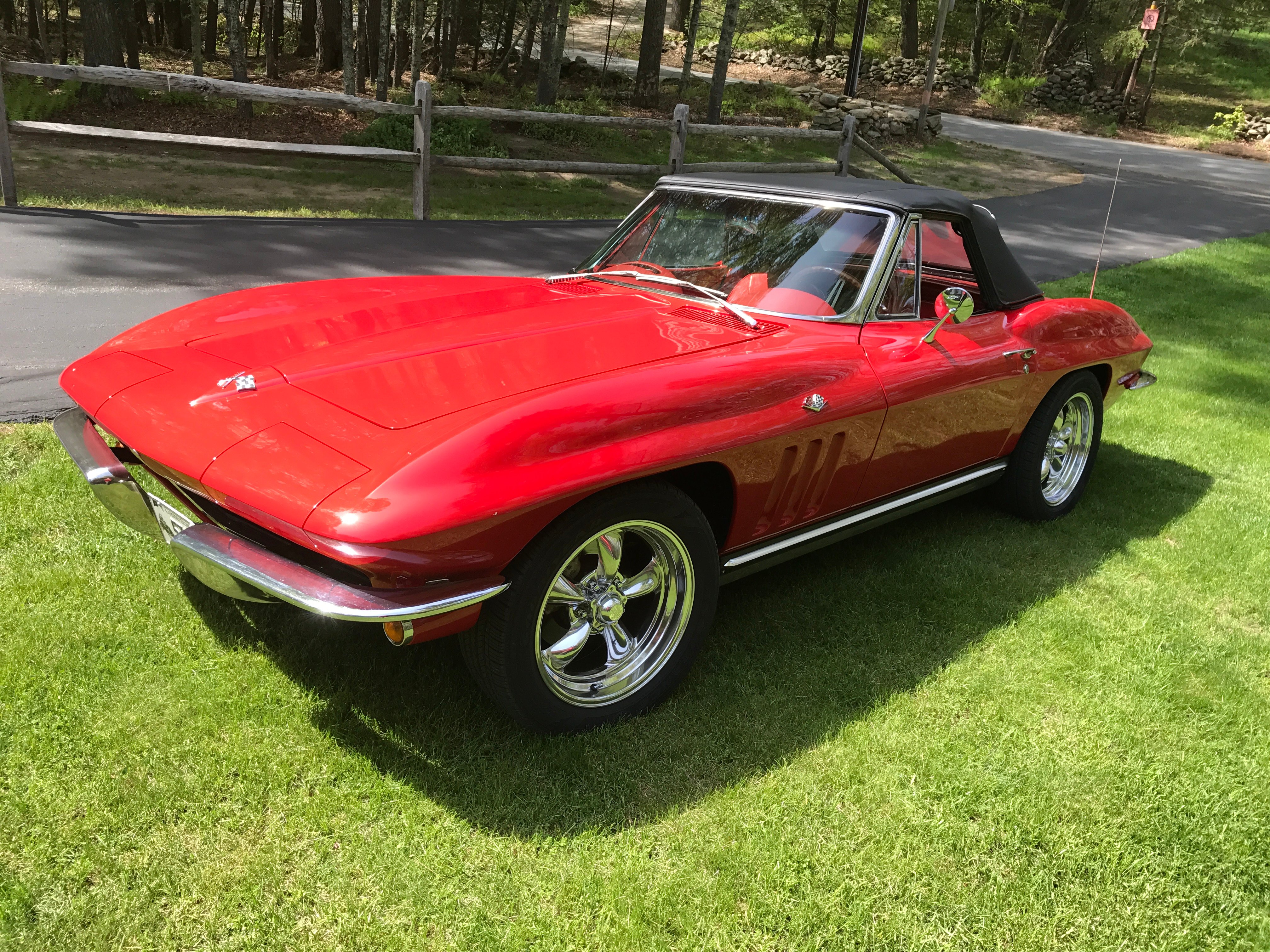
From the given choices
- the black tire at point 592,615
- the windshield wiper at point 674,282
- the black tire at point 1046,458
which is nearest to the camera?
the black tire at point 592,615

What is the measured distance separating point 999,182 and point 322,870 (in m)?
18.1

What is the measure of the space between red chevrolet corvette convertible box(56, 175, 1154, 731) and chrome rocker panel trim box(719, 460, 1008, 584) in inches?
0.5

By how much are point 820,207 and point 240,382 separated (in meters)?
2.18

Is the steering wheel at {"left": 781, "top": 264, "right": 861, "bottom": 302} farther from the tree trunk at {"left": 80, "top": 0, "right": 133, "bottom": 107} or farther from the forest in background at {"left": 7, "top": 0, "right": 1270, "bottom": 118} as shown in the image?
the tree trunk at {"left": 80, "top": 0, "right": 133, "bottom": 107}

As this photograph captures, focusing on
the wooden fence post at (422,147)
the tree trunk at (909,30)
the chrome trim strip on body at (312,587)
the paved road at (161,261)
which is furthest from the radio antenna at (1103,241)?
the tree trunk at (909,30)

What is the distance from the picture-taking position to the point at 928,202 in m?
3.77

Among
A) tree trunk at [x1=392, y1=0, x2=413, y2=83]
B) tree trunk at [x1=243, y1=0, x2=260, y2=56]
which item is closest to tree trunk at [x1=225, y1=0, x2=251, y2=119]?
tree trunk at [x1=392, y1=0, x2=413, y2=83]

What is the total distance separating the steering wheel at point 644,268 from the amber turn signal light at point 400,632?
6.35 ft

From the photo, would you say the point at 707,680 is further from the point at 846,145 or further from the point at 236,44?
the point at 236,44

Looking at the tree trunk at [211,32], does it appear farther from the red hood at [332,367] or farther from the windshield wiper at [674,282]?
the red hood at [332,367]

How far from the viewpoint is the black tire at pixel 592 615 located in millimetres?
2367

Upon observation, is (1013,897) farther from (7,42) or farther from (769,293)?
(7,42)

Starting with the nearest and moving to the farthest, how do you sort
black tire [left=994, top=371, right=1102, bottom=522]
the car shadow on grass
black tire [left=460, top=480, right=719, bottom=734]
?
black tire [left=460, top=480, right=719, bottom=734], the car shadow on grass, black tire [left=994, top=371, right=1102, bottom=522]

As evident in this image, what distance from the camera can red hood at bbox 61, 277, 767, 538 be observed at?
2.28 metres
